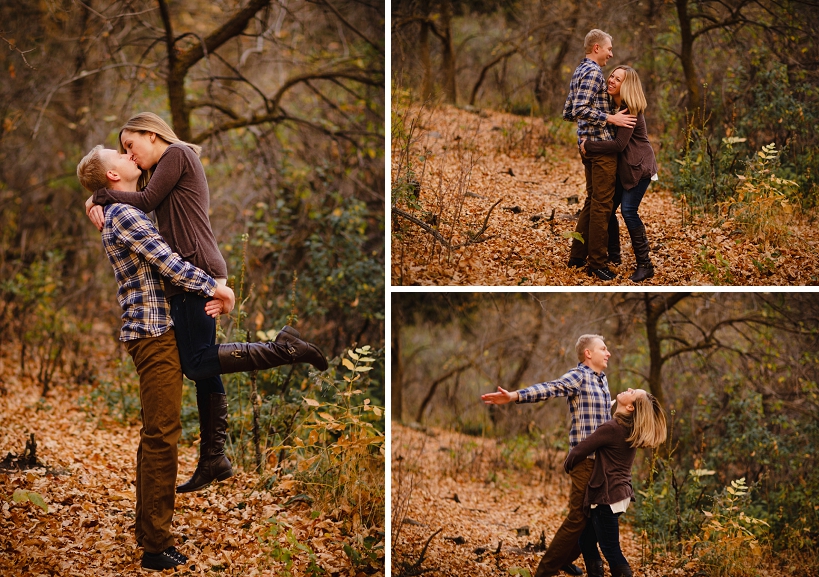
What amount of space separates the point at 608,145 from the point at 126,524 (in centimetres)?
399

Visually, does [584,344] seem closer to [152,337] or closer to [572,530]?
[572,530]

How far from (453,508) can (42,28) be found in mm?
7770

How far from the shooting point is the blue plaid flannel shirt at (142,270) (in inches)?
141

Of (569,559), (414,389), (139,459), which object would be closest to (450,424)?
(414,389)

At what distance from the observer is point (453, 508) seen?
636 cm

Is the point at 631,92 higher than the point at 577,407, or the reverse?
the point at 631,92

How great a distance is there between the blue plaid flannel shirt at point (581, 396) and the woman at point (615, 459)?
0.12 m

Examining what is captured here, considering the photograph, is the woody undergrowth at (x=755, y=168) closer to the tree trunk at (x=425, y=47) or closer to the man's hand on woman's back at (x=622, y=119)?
the man's hand on woman's back at (x=622, y=119)

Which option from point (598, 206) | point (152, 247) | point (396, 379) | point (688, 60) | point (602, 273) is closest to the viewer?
point (152, 247)

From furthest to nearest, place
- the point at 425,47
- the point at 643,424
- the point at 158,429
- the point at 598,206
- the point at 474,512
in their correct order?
1. the point at 425,47
2. the point at 474,512
3. the point at 598,206
4. the point at 643,424
5. the point at 158,429

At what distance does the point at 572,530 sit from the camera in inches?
168

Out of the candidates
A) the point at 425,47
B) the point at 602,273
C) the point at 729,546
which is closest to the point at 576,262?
the point at 602,273

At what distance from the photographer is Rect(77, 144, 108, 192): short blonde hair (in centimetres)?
367

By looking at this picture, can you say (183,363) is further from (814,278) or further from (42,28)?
(42,28)
